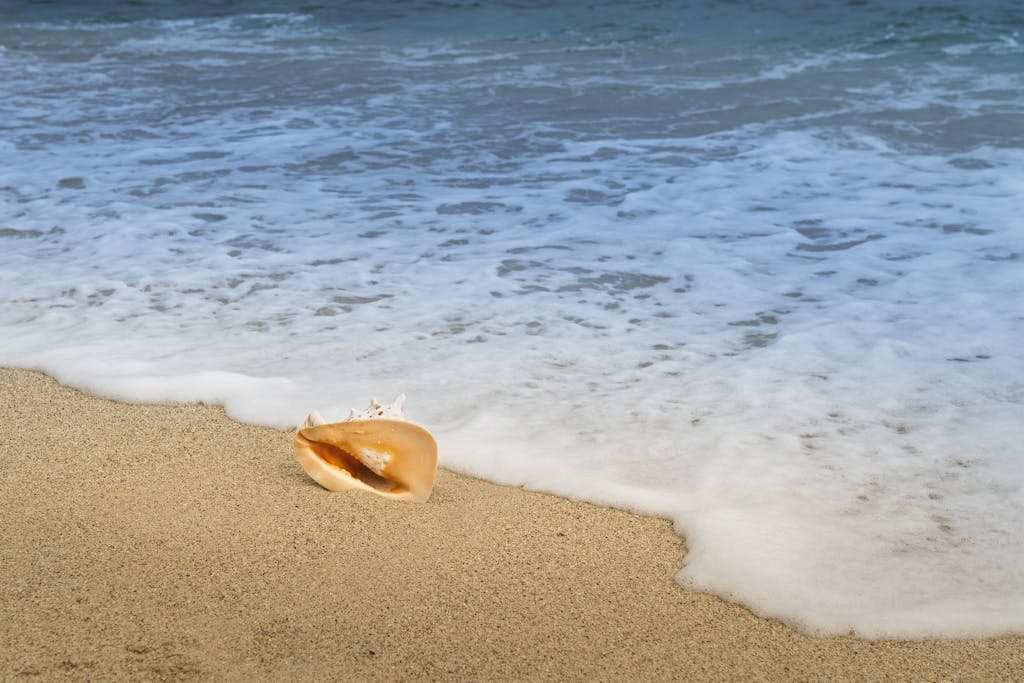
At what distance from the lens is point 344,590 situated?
2.03m

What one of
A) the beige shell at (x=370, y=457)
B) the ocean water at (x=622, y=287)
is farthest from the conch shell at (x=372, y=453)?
the ocean water at (x=622, y=287)

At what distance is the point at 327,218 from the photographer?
16.0 ft

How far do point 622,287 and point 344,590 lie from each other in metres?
2.10

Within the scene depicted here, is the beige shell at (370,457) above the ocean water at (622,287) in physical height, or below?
above

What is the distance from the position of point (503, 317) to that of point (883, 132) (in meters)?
4.02

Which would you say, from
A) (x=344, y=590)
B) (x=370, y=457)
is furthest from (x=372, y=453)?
(x=344, y=590)

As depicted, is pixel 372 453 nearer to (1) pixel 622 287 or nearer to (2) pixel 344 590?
(2) pixel 344 590

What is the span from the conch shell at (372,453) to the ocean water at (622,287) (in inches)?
10.6

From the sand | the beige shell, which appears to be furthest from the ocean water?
the beige shell

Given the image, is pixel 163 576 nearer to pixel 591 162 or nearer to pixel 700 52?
pixel 591 162

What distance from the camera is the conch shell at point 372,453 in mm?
2258

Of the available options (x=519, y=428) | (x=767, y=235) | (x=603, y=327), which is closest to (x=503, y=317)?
(x=603, y=327)

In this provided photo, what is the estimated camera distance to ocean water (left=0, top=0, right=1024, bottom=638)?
2.42m

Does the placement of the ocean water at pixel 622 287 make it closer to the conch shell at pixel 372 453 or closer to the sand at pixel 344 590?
the sand at pixel 344 590
